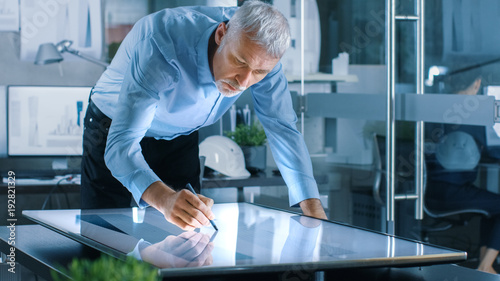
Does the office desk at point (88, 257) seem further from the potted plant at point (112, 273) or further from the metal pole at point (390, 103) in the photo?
the metal pole at point (390, 103)

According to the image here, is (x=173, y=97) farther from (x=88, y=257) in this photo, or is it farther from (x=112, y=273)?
(x=112, y=273)

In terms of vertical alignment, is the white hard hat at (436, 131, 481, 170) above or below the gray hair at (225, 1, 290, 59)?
below

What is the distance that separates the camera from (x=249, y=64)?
142cm

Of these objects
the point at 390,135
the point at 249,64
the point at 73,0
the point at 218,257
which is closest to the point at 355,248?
the point at 218,257

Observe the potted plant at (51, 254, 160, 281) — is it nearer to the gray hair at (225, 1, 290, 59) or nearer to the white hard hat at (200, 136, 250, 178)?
the gray hair at (225, 1, 290, 59)

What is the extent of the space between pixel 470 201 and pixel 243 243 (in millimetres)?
2229

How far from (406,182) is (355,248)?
72.3 inches

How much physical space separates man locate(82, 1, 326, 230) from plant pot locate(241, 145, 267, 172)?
1158mm

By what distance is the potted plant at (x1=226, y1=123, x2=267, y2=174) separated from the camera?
10.6ft

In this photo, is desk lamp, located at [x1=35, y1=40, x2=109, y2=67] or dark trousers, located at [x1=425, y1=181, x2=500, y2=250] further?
desk lamp, located at [x1=35, y1=40, x2=109, y2=67]

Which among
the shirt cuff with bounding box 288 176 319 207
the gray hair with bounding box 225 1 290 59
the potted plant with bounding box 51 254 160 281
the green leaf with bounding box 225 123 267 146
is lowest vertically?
the shirt cuff with bounding box 288 176 319 207

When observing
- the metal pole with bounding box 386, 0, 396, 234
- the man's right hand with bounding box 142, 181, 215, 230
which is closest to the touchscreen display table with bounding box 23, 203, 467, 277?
the man's right hand with bounding box 142, 181, 215, 230

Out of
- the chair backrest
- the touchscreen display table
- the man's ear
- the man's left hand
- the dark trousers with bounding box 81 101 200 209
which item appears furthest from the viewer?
the chair backrest

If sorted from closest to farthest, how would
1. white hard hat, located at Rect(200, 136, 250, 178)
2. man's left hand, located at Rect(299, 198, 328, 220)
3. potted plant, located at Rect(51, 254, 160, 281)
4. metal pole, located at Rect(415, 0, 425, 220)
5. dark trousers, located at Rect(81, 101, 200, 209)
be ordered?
potted plant, located at Rect(51, 254, 160, 281) < man's left hand, located at Rect(299, 198, 328, 220) < dark trousers, located at Rect(81, 101, 200, 209) < metal pole, located at Rect(415, 0, 425, 220) < white hard hat, located at Rect(200, 136, 250, 178)
